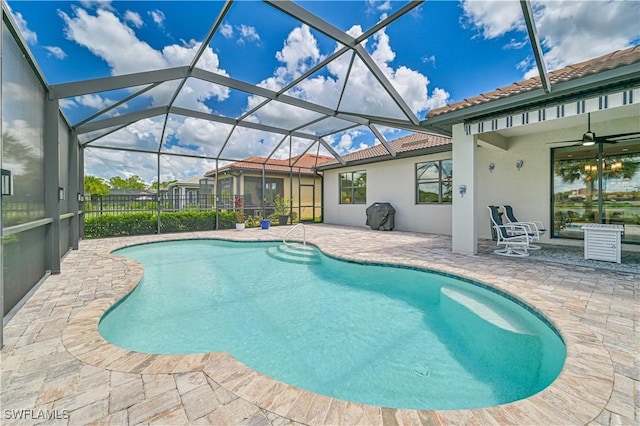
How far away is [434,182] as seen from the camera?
37.8 feet

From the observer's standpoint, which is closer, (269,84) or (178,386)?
(178,386)

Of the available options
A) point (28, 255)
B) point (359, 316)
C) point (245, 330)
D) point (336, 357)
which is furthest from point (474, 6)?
point (28, 255)

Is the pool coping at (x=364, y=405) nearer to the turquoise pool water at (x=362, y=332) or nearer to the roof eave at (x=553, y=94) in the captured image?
the turquoise pool water at (x=362, y=332)

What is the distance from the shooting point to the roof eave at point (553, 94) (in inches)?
182

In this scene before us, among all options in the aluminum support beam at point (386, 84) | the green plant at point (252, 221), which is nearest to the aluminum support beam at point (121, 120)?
the green plant at point (252, 221)

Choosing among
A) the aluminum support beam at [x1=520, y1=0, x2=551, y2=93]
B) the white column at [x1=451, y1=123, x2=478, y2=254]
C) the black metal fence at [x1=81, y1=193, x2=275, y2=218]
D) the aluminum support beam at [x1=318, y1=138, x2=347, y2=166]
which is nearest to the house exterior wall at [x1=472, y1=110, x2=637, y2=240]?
the white column at [x1=451, y1=123, x2=478, y2=254]

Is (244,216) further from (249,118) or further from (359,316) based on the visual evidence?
(359,316)

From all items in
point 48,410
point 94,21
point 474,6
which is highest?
point 474,6

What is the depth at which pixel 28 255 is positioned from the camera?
13.7 ft

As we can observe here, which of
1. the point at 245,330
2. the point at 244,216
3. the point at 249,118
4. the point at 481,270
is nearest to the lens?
the point at 245,330

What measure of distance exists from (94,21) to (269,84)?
403 cm

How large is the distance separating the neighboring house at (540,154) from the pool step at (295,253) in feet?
13.1

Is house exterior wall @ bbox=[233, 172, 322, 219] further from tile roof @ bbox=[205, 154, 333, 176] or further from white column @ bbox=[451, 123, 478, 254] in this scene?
white column @ bbox=[451, 123, 478, 254]

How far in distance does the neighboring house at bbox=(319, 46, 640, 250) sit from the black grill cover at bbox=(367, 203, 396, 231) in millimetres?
1182
